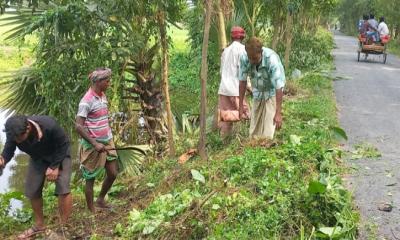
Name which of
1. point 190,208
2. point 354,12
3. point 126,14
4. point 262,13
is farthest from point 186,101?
point 354,12

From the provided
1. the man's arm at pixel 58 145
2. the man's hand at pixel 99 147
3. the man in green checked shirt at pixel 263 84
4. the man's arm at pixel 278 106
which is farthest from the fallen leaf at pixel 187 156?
the man's arm at pixel 58 145

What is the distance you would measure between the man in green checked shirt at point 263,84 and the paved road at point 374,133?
1.13m

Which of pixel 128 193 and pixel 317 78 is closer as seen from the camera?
pixel 128 193

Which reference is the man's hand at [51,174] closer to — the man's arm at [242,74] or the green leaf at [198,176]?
the green leaf at [198,176]

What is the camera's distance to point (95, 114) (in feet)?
17.1

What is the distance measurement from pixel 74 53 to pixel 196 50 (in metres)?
6.23

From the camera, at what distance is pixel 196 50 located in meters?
12.7

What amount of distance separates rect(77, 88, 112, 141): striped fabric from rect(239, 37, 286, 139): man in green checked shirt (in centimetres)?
184

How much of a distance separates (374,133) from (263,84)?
261 cm

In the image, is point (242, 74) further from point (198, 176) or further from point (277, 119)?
point (198, 176)

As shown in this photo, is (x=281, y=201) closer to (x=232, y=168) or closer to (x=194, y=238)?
(x=194, y=238)

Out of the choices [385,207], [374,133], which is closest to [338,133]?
[374,133]

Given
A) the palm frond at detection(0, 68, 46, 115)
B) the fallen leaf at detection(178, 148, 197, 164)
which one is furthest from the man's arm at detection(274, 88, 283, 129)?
the palm frond at detection(0, 68, 46, 115)

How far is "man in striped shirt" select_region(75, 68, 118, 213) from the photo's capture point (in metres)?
5.11
